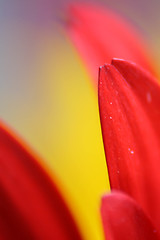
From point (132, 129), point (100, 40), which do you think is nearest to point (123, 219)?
point (132, 129)

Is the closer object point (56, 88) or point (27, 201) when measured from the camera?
point (27, 201)

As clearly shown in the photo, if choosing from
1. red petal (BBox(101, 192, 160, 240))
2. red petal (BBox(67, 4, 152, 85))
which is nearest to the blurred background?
red petal (BBox(67, 4, 152, 85))

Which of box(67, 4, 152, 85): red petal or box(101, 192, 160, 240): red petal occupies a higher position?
box(67, 4, 152, 85): red petal

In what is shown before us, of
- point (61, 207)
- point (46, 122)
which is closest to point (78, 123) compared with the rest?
point (46, 122)

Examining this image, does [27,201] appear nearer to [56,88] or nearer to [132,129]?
[132,129]

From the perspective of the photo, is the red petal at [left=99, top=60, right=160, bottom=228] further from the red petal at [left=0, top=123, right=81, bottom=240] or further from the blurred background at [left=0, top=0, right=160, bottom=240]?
the blurred background at [left=0, top=0, right=160, bottom=240]

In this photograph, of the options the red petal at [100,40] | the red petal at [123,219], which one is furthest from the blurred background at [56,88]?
the red petal at [123,219]

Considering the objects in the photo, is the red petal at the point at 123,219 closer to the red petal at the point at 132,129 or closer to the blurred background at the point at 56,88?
the red petal at the point at 132,129
